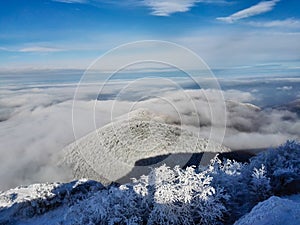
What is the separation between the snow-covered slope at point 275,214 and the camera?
9.70 m

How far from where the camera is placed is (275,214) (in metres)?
10.0

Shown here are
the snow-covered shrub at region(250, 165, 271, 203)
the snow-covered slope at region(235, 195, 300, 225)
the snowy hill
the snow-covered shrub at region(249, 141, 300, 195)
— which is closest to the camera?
the snow-covered slope at region(235, 195, 300, 225)

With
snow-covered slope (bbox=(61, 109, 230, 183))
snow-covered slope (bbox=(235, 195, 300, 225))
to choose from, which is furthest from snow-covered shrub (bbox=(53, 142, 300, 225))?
snow-covered slope (bbox=(61, 109, 230, 183))

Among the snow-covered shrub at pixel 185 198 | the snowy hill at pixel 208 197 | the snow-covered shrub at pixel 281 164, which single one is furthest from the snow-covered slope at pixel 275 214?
the snow-covered shrub at pixel 281 164

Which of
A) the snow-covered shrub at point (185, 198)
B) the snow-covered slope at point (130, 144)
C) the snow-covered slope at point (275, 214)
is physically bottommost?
the snow-covered slope at point (130, 144)

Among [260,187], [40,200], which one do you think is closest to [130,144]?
[40,200]

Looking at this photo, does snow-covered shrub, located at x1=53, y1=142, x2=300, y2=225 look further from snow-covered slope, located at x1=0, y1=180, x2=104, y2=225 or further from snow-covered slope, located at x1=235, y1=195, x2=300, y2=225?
snow-covered slope, located at x1=0, y1=180, x2=104, y2=225

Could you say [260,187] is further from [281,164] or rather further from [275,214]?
[275,214]

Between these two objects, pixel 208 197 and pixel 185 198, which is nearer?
pixel 185 198

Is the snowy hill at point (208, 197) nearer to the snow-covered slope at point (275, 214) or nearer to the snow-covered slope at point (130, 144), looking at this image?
the snow-covered slope at point (275, 214)

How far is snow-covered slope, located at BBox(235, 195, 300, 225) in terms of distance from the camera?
382 inches

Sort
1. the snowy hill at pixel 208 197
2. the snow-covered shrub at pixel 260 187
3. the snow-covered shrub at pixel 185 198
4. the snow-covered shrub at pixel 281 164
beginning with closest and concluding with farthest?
1. the snowy hill at pixel 208 197
2. the snow-covered shrub at pixel 185 198
3. the snow-covered shrub at pixel 260 187
4. the snow-covered shrub at pixel 281 164

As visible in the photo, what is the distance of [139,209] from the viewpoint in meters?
14.2

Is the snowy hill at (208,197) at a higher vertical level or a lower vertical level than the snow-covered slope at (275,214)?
lower
